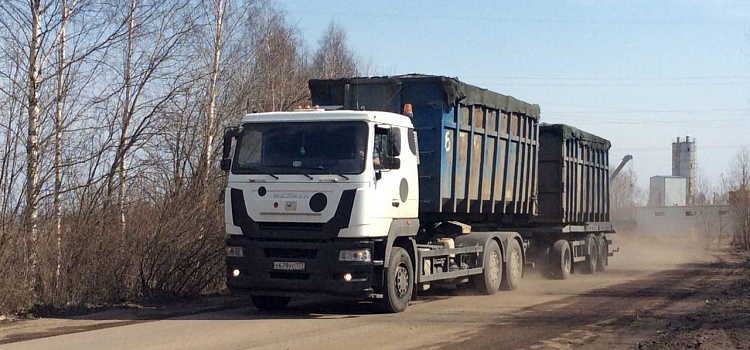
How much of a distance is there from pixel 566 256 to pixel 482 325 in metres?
10.8

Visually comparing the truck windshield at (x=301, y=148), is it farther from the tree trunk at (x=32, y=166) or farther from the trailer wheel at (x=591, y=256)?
the trailer wheel at (x=591, y=256)

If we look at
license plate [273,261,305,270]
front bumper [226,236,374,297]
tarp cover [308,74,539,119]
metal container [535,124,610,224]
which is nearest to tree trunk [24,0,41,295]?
front bumper [226,236,374,297]

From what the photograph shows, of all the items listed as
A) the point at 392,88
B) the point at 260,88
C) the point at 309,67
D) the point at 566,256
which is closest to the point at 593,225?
the point at 566,256

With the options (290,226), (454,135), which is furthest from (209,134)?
(290,226)

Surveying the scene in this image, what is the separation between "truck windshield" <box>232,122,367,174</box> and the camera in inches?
482

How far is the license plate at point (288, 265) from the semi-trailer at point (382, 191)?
14 millimetres

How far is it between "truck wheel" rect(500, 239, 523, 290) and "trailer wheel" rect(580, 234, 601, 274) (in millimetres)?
6715

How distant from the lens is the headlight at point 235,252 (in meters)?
12.6

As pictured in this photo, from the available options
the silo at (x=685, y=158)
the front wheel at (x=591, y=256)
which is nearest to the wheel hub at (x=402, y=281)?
the front wheel at (x=591, y=256)

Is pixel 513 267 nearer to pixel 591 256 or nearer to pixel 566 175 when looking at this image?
pixel 566 175

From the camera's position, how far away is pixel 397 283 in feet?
42.6

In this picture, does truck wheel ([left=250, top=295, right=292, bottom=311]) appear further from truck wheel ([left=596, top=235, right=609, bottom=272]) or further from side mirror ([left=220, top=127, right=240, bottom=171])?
truck wheel ([left=596, top=235, right=609, bottom=272])

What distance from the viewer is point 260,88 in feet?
67.6

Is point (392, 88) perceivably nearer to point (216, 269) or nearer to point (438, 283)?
point (438, 283)
